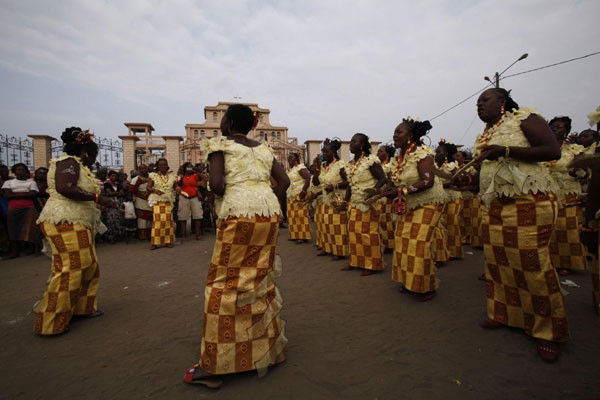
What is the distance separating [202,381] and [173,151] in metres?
13.5

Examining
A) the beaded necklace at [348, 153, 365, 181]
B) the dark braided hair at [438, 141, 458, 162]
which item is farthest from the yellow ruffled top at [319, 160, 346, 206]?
the dark braided hair at [438, 141, 458, 162]

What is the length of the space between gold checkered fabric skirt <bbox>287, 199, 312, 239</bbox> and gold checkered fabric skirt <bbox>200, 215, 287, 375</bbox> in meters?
5.55

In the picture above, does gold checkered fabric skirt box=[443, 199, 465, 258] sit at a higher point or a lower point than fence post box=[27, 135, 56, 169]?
lower

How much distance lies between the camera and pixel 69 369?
2.55 meters

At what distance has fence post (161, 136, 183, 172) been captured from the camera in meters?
14.1

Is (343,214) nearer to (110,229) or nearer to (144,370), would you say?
(144,370)

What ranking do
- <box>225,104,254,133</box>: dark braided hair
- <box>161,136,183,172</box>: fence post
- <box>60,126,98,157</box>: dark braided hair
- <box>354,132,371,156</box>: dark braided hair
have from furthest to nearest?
<box>161,136,183,172</box>: fence post, <box>354,132,371,156</box>: dark braided hair, <box>60,126,98,157</box>: dark braided hair, <box>225,104,254,133</box>: dark braided hair

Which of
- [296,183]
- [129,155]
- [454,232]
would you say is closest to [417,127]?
[454,232]

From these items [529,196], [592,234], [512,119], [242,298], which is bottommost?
[242,298]

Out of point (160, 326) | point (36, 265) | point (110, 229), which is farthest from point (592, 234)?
point (110, 229)

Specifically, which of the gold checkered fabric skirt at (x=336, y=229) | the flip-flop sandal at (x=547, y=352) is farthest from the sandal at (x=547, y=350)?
the gold checkered fabric skirt at (x=336, y=229)

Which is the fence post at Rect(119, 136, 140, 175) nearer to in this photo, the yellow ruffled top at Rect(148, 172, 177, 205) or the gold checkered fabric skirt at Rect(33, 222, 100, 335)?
the yellow ruffled top at Rect(148, 172, 177, 205)

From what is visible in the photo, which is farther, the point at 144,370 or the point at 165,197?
the point at 165,197

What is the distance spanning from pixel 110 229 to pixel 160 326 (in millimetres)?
6379
